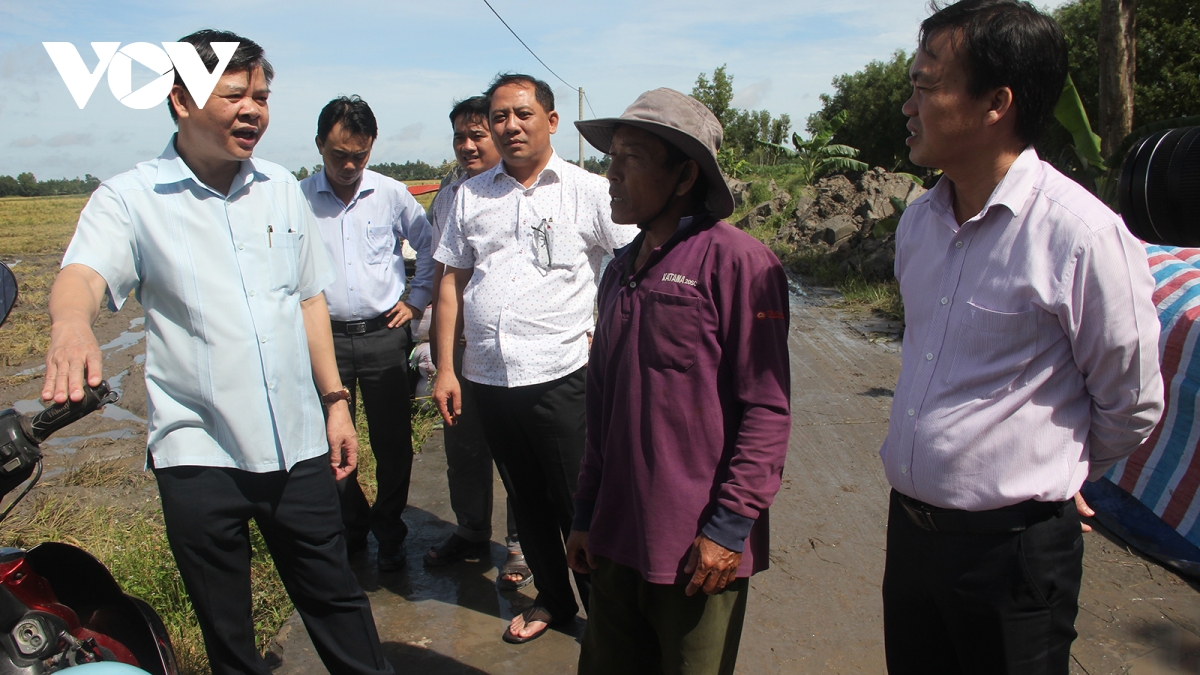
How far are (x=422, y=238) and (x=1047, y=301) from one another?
3127 mm

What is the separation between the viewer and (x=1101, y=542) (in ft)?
12.3

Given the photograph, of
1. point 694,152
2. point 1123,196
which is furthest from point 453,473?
point 1123,196

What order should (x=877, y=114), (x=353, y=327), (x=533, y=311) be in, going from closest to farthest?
(x=533, y=311)
(x=353, y=327)
(x=877, y=114)

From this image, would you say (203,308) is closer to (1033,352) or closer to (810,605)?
(1033,352)

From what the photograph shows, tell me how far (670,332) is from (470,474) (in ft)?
7.02

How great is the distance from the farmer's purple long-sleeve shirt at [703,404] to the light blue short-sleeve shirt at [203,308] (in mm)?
1051

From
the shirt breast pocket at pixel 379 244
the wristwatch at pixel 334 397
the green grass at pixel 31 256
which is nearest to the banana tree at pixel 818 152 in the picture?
the green grass at pixel 31 256

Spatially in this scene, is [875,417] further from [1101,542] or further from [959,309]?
[959,309]

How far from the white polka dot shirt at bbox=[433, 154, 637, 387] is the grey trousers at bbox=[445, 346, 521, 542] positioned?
2.41 ft

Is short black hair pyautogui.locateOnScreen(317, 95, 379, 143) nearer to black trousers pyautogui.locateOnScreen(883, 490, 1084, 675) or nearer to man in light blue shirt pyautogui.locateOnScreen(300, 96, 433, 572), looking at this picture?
man in light blue shirt pyautogui.locateOnScreen(300, 96, 433, 572)

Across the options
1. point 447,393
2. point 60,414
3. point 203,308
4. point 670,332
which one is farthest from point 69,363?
point 447,393

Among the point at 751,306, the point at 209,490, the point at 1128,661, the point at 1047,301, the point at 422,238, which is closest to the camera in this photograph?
the point at 1047,301

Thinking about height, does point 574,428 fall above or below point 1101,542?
above

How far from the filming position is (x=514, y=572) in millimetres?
3568
